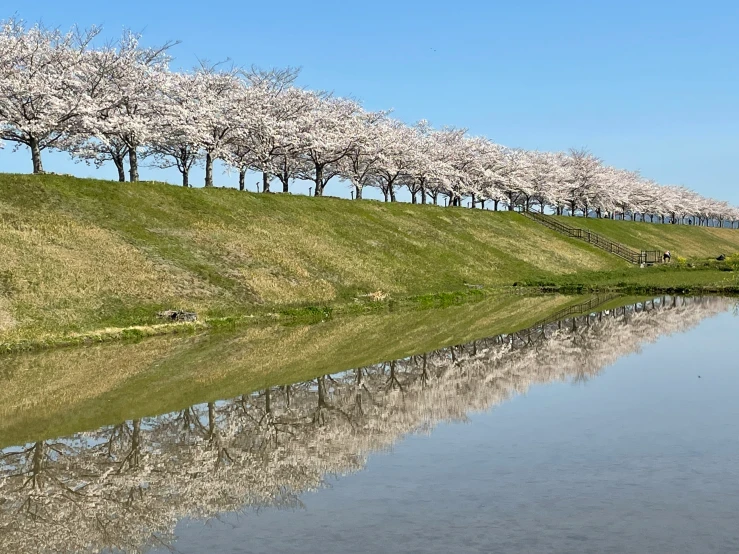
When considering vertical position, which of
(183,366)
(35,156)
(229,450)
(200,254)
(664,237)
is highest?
(35,156)

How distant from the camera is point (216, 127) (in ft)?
231

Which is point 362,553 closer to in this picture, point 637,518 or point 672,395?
point 637,518

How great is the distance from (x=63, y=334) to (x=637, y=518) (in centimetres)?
2738

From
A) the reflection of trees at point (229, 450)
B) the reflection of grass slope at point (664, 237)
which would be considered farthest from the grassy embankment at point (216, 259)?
the reflection of grass slope at point (664, 237)

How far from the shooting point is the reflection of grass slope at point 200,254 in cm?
3634

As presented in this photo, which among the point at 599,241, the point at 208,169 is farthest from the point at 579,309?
the point at 599,241

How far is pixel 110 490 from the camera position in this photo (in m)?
12.2

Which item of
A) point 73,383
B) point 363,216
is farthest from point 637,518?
point 363,216

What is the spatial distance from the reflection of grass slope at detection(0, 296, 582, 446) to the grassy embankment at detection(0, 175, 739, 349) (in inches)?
179

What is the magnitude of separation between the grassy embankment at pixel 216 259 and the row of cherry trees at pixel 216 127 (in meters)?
5.70

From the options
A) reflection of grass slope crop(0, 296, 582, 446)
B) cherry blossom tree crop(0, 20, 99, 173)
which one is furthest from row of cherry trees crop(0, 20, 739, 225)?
reflection of grass slope crop(0, 296, 582, 446)

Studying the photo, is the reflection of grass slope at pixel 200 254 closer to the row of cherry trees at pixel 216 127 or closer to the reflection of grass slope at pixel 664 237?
the row of cherry trees at pixel 216 127

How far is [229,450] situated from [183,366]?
10.7 meters

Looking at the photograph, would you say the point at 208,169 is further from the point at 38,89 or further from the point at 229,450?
the point at 229,450
